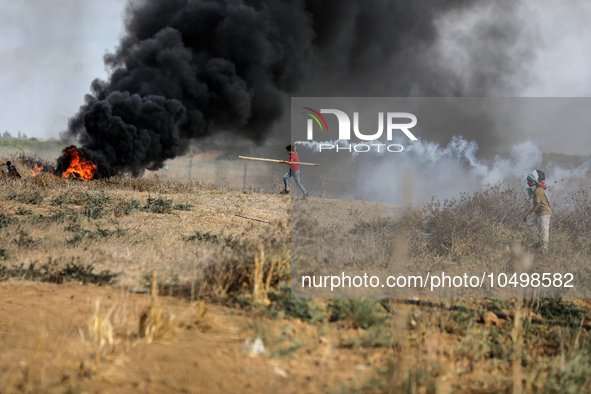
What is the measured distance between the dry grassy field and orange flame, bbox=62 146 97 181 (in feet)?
41.5

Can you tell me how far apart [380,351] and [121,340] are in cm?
220

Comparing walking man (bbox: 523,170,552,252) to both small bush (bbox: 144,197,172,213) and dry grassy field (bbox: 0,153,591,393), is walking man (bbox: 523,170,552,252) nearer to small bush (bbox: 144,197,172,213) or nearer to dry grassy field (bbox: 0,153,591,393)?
dry grassy field (bbox: 0,153,591,393)

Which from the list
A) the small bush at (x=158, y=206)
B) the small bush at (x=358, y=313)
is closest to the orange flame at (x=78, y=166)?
the small bush at (x=158, y=206)

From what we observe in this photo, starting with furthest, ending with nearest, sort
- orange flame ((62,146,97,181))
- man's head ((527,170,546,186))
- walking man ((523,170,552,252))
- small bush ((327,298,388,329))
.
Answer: orange flame ((62,146,97,181)) < man's head ((527,170,546,186)) < walking man ((523,170,552,252)) < small bush ((327,298,388,329))

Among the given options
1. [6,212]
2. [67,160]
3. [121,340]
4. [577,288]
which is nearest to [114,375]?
[121,340]

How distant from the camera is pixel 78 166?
21906 mm

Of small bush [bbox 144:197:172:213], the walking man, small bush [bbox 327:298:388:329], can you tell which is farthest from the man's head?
small bush [bbox 144:197:172:213]

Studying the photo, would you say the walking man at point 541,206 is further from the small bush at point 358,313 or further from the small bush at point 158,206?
the small bush at point 158,206

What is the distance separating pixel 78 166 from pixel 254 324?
800 inches

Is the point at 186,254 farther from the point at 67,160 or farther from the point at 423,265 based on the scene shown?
the point at 67,160

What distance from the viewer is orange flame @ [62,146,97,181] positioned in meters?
21.5

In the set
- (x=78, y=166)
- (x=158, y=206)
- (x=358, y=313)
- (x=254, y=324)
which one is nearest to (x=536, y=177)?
(x=358, y=313)

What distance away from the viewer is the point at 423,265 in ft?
26.3

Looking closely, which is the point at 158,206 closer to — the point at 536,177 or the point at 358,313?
the point at 536,177
